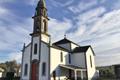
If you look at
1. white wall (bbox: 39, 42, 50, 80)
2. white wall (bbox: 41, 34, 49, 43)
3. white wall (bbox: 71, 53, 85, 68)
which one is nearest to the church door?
white wall (bbox: 39, 42, 50, 80)

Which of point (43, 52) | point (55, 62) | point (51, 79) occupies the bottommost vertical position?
point (51, 79)

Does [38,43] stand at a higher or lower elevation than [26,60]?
higher

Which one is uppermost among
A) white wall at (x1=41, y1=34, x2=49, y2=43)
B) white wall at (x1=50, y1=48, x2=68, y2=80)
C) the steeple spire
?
the steeple spire

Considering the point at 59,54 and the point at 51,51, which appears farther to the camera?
the point at 59,54

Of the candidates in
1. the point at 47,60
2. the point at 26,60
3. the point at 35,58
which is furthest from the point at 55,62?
the point at 26,60

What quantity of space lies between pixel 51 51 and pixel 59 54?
3019 millimetres

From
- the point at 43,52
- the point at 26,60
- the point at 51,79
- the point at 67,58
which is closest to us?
the point at 51,79

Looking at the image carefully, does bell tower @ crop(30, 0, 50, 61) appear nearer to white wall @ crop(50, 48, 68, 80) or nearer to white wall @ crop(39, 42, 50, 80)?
white wall @ crop(39, 42, 50, 80)

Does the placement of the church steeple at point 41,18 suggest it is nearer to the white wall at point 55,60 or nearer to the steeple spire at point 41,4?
the steeple spire at point 41,4

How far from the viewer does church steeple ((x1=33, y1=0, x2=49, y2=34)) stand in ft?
106

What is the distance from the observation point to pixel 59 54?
32062mm

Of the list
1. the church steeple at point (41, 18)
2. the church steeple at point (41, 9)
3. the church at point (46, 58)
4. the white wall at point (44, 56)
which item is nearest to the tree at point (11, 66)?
the church at point (46, 58)

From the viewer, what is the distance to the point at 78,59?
36438mm

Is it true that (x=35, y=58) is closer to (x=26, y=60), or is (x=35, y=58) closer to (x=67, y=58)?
(x=26, y=60)
